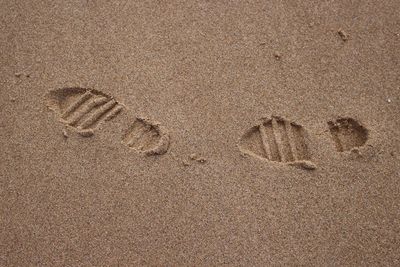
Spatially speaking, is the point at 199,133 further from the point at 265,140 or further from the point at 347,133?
the point at 347,133

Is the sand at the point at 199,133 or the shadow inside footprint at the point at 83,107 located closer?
the sand at the point at 199,133

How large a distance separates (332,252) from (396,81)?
67 cm

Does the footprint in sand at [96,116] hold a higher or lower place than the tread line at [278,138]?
higher

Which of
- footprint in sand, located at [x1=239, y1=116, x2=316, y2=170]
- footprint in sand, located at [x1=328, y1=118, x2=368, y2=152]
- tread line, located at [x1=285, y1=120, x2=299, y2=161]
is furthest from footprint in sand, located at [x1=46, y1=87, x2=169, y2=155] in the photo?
footprint in sand, located at [x1=328, y1=118, x2=368, y2=152]

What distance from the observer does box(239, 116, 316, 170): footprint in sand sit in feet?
5.05

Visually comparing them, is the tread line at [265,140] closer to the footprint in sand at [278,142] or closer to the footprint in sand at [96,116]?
the footprint in sand at [278,142]

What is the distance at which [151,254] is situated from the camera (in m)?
1.47

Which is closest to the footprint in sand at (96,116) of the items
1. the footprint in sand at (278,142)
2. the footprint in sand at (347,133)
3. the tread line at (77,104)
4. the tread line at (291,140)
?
the tread line at (77,104)

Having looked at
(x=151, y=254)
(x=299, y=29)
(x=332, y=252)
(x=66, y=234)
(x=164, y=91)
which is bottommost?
(x=332, y=252)

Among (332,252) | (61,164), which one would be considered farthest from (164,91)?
(332,252)

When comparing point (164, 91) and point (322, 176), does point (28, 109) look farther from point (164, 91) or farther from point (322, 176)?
point (322, 176)

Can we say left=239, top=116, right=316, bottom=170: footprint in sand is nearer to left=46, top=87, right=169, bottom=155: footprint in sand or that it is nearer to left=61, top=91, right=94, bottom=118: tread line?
left=46, top=87, right=169, bottom=155: footprint in sand

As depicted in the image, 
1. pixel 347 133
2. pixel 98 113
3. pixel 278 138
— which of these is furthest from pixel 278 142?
pixel 98 113

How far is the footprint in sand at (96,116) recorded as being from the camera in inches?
61.8
